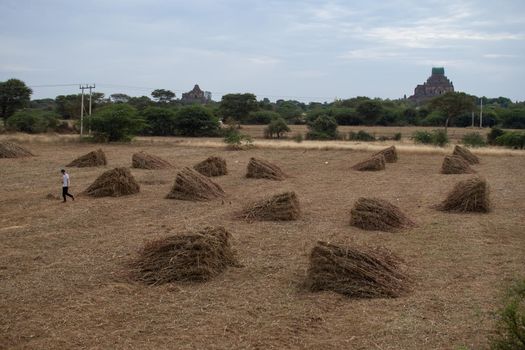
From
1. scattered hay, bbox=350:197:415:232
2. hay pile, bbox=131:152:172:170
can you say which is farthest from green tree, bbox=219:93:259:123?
scattered hay, bbox=350:197:415:232

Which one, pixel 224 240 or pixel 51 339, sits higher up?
pixel 224 240

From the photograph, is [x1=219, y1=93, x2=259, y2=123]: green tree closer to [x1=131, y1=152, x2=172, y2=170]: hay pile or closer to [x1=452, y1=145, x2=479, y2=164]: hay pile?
[x1=452, y1=145, x2=479, y2=164]: hay pile

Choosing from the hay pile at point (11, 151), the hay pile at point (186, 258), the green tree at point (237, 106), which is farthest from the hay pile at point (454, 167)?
the green tree at point (237, 106)

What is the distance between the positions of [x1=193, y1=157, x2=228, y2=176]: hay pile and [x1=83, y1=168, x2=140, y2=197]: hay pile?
5149 mm

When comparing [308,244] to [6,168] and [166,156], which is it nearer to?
[6,168]

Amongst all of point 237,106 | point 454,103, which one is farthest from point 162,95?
point 454,103

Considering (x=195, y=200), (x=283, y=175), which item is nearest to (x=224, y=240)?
(x=195, y=200)

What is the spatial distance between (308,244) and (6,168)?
17.3 meters

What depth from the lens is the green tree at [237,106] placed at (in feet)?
250

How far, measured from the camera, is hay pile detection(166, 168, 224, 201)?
15.5 m

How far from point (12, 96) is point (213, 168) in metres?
46.8

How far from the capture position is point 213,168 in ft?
70.6

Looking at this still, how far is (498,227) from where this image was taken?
12258 mm

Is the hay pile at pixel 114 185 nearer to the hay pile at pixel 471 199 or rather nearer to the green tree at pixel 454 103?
the hay pile at pixel 471 199
